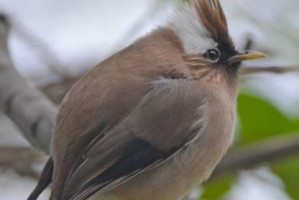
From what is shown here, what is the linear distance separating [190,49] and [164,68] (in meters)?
0.28

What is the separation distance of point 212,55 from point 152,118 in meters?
0.65

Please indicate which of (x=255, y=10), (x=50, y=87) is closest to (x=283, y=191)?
(x=50, y=87)

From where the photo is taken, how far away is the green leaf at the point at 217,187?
4652 mm

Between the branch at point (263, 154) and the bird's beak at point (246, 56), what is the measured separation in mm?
677

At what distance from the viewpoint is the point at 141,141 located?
457 cm

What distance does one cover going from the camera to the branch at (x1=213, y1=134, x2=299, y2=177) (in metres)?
4.30

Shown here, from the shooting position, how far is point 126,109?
455 cm

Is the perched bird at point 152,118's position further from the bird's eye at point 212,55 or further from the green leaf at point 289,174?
the green leaf at point 289,174

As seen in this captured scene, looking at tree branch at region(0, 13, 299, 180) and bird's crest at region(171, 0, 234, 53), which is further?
bird's crest at region(171, 0, 234, 53)

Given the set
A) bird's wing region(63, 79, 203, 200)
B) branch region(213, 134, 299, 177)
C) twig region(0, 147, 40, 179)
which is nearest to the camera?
branch region(213, 134, 299, 177)

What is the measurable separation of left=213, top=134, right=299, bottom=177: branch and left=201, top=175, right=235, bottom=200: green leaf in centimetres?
24

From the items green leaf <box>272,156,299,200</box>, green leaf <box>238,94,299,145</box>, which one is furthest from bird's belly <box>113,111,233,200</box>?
green leaf <box>272,156,299,200</box>

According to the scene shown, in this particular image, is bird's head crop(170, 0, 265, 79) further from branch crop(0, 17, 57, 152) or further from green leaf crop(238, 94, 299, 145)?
branch crop(0, 17, 57, 152)

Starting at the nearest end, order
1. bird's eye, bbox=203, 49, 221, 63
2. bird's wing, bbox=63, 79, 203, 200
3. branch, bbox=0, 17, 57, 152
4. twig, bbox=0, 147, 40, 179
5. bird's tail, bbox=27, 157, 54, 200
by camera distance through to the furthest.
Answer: bird's wing, bbox=63, 79, 203, 200 → bird's tail, bbox=27, 157, 54, 200 → branch, bbox=0, 17, 57, 152 → twig, bbox=0, 147, 40, 179 → bird's eye, bbox=203, 49, 221, 63
